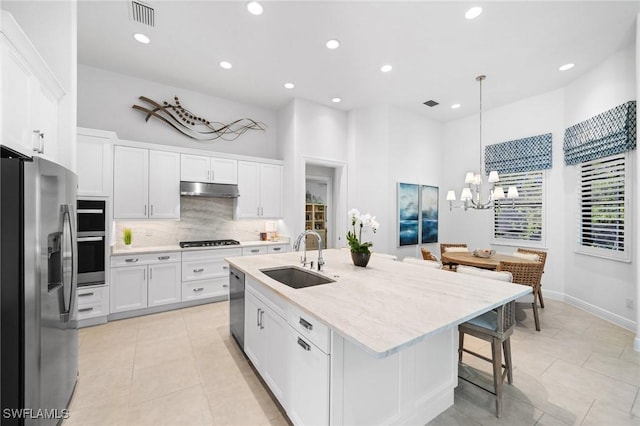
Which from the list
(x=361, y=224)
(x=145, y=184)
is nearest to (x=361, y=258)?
(x=361, y=224)

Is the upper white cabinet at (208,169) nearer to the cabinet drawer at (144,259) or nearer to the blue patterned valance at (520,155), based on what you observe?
the cabinet drawer at (144,259)

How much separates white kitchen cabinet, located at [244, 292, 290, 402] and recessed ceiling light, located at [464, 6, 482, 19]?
3.45m

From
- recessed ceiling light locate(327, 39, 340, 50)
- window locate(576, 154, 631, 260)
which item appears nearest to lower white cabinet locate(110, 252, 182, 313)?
recessed ceiling light locate(327, 39, 340, 50)

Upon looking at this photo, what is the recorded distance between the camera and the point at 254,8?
8.93 ft

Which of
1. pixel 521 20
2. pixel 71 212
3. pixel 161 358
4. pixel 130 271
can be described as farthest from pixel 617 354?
pixel 130 271

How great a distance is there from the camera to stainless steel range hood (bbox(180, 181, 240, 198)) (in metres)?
4.16

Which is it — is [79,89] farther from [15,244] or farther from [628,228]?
[628,228]

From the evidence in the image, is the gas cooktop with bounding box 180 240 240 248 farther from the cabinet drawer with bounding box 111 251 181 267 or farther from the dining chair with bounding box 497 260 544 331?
the dining chair with bounding box 497 260 544 331

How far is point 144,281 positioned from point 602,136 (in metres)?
6.62

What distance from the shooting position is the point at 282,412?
193 cm

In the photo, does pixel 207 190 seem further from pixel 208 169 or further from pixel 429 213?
pixel 429 213

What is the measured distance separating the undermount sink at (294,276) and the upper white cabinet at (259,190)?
2430 millimetres

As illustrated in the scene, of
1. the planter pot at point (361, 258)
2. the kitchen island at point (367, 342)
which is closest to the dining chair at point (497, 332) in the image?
the kitchen island at point (367, 342)

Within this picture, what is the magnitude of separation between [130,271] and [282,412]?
294 cm
